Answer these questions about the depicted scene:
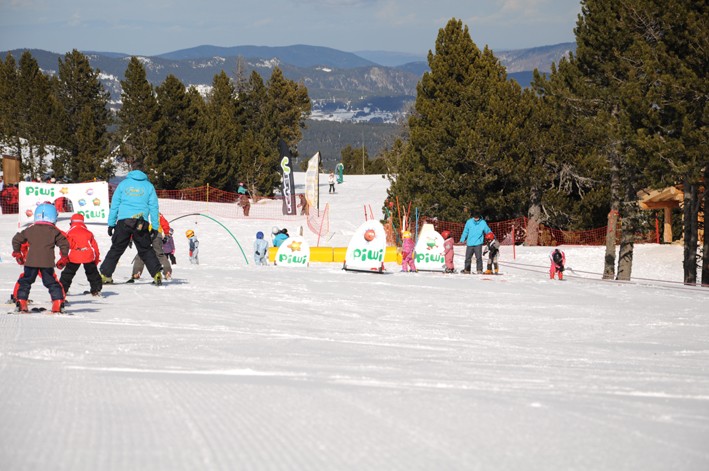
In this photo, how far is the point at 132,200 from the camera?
12750 mm

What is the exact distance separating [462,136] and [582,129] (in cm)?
667

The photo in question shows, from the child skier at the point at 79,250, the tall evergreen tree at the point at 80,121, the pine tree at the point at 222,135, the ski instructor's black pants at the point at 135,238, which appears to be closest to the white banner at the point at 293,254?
the ski instructor's black pants at the point at 135,238

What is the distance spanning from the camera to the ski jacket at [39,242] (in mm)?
9664

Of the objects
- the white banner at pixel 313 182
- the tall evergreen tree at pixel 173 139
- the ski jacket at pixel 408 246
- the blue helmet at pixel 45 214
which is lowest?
the ski jacket at pixel 408 246

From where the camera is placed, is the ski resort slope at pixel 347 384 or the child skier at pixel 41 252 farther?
the child skier at pixel 41 252

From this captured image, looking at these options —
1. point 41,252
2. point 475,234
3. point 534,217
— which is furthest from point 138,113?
point 41,252

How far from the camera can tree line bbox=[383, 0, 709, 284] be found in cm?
2166

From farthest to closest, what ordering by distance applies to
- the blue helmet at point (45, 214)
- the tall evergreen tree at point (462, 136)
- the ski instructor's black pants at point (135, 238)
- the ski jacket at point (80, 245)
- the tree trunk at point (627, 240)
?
the tall evergreen tree at point (462, 136)
the tree trunk at point (627, 240)
the ski instructor's black pants at point (135, 238)
the ski jacket at point (80, 245)
the blue helmet at point (45, 214)

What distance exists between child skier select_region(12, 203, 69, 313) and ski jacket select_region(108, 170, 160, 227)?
105 inches

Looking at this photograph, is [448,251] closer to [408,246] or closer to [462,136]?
[408,246]

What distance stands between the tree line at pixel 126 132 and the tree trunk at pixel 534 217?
86.0ft

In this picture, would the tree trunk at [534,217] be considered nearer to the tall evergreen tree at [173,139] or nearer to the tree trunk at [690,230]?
the tree trunk at [690,230]

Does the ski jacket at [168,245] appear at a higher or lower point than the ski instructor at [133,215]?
lower

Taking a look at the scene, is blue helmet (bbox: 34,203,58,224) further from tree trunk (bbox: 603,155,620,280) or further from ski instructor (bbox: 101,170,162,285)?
tree trunk (bbox: 603,155,620,280)
